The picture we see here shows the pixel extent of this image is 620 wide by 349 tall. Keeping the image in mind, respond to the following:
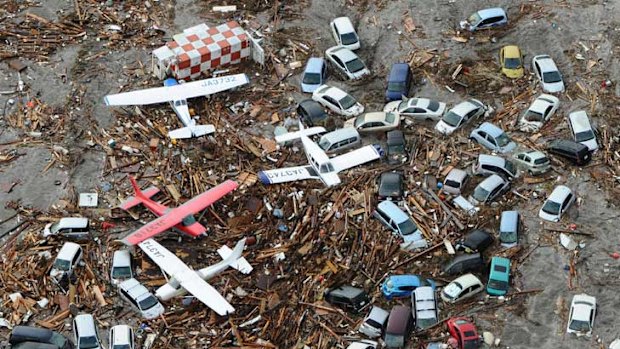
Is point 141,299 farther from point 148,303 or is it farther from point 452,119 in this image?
point 452,119

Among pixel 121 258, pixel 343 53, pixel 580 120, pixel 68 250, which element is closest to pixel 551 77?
pixel 580 120

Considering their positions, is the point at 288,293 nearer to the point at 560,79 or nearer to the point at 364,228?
the point at 364,228

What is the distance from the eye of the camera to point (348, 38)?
2989cm

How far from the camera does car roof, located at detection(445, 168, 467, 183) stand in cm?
2517

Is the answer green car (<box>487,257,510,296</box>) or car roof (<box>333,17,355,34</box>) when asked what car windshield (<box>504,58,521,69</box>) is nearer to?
car roof (<box>333,17,355,34</box>)

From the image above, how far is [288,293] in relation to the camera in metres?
23.2

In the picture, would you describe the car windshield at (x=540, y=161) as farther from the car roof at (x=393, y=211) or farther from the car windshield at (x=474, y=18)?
the car windshield at (x=474, y=18)

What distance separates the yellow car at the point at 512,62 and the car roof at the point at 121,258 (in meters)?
13.3

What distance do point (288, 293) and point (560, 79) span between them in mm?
11351

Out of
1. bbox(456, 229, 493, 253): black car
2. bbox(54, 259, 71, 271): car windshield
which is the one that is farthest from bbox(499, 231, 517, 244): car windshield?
bbox(54, 259, 71, 271): car windshield

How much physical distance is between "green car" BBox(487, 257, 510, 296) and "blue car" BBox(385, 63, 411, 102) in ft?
24.0

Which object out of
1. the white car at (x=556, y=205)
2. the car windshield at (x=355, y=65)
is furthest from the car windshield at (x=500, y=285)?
the car windshield at (x=355, y=65)

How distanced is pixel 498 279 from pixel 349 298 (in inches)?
150

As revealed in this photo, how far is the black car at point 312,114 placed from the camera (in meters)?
27.6
